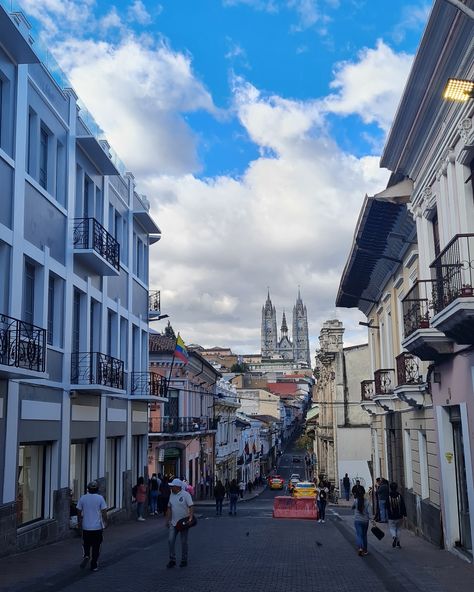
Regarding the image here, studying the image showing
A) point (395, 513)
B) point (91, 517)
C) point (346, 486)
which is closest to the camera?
point (91, 517)

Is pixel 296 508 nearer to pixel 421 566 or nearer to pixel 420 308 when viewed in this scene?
pixel 421 566

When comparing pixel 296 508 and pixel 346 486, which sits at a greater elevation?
pixel 296 508

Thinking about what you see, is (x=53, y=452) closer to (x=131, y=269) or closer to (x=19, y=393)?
(x=19, y=393)

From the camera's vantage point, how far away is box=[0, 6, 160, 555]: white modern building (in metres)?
13.4

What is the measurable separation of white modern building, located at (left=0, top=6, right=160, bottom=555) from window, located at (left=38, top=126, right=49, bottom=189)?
3 cm

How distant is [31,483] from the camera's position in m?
15.0

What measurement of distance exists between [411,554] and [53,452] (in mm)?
8293

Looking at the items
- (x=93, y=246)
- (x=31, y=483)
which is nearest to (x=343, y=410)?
(x=93, y=246)

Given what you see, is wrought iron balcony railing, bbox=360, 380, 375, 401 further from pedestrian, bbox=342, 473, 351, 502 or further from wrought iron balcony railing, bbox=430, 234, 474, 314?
pedestrian, bbox=342, 473, 351, 502

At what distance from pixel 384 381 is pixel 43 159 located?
465 inches

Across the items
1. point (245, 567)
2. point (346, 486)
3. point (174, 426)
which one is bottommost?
point (346, 486)

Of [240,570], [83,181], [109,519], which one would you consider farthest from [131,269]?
[240,570]

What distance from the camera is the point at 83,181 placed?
1898cm

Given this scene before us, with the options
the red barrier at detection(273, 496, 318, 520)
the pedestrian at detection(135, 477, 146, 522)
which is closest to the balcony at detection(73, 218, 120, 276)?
the pedestrian at detection(135, 477, 146, 522)
